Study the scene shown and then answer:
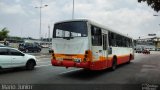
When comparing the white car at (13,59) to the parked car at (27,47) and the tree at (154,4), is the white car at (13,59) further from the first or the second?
the parked car at (27,47)

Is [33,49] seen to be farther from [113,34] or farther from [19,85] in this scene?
[19,85]

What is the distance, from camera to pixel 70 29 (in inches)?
586

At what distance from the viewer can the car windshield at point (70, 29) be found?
Result: 14414 mm

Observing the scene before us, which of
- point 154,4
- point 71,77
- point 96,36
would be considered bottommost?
point 71,77

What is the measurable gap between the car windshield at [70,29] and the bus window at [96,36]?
0.65 metres

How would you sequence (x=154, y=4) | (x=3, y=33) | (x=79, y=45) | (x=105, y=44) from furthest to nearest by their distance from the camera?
(x=3, y=33), (x=105, y=44), (x=79, y=45), (x=154, y=4)

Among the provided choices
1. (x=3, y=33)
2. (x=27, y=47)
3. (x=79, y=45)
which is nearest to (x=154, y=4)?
(x=79, y=45)

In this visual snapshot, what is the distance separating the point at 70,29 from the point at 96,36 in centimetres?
151

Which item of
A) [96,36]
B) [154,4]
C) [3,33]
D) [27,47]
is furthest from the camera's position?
[3,33]

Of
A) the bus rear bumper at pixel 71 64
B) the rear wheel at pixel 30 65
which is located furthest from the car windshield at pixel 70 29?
the rear wheel at pixel 30 65

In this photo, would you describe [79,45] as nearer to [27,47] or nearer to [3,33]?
[27,47]

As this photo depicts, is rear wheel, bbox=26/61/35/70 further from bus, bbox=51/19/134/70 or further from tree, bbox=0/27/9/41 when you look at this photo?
tree, bbox=0/27/9/41

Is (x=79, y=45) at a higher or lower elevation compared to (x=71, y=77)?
higher

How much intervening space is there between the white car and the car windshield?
2777 mm
